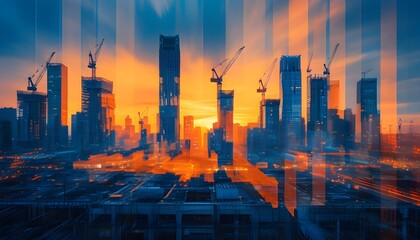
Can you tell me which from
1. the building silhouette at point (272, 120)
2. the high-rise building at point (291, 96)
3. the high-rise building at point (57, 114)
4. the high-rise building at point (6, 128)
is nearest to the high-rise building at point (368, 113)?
the high-rise building at point (291, 96)

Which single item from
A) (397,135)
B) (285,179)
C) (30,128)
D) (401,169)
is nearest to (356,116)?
(397,135)

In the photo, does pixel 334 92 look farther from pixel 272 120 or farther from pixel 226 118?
pixel 226 118

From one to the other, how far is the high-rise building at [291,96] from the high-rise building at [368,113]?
584 cm

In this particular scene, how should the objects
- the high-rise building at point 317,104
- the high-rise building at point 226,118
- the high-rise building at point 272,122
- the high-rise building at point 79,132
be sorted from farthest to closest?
the high-rise building at point 272,122, the high-rise building at point 317,104, the high-rise building at point 79,132, the high-rise building at point 226,118

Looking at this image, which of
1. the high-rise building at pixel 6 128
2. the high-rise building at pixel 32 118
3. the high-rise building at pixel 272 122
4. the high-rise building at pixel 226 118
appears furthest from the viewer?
the high-rise building at pixel 272 122

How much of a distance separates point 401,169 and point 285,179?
4477 mm

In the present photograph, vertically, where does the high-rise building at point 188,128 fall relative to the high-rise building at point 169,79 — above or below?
below

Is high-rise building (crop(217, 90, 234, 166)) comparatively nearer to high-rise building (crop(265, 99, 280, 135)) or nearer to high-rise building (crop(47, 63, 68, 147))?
high-rise building (crop(265, 99, 280, 135))

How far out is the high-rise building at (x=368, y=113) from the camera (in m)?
14.1

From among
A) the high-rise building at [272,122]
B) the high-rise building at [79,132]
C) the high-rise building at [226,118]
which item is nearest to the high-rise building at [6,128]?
the high-rise building at [79,132]

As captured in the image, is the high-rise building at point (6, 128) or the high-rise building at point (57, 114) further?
the high-rise building at point (57, 114)

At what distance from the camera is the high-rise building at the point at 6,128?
47.8ft

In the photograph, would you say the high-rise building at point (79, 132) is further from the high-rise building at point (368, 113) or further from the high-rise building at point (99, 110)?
the high-rise building at point (368, 113)

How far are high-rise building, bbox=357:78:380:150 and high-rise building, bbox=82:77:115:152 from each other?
1739 cm
